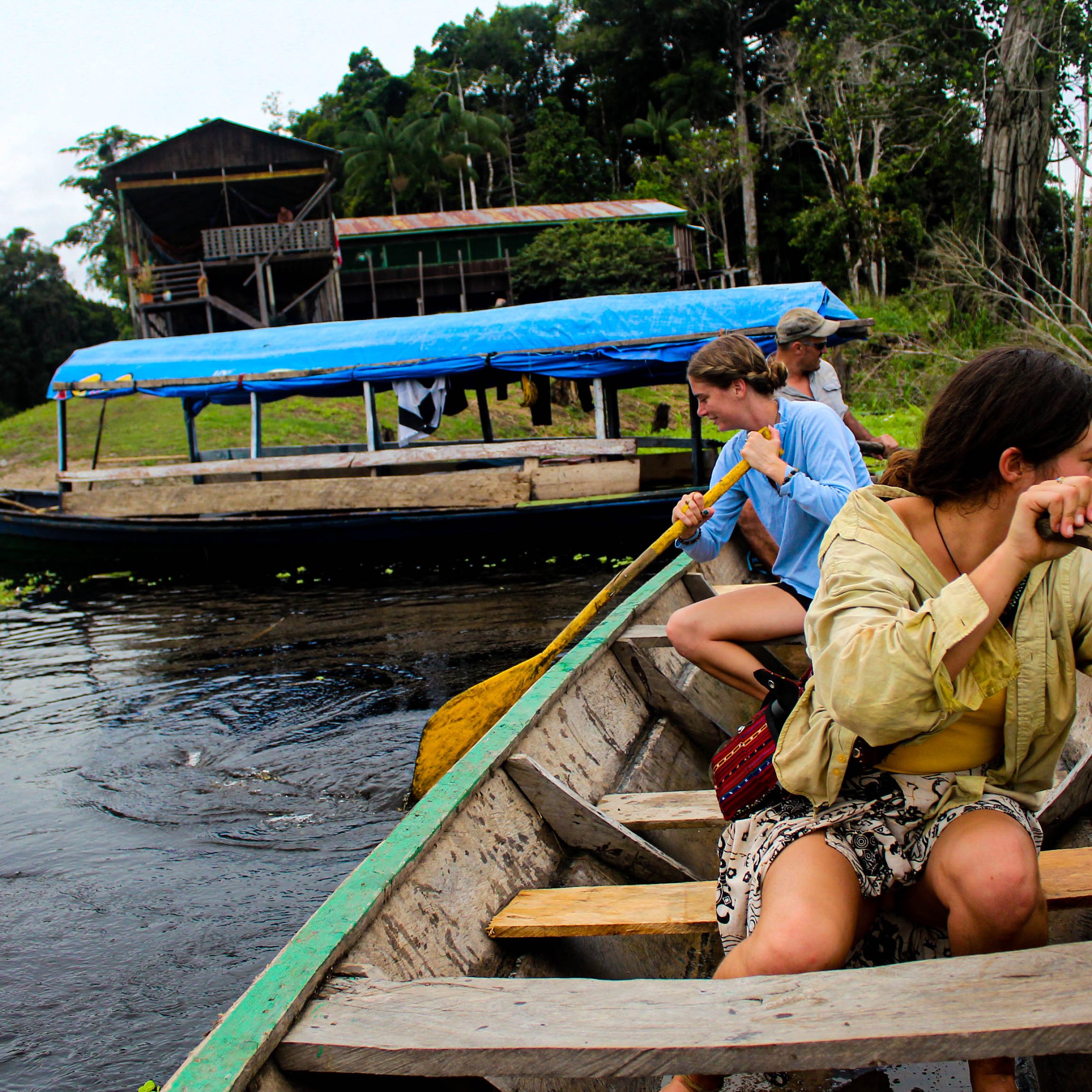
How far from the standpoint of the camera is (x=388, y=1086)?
1688 mm

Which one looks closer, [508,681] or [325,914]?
[325,914]

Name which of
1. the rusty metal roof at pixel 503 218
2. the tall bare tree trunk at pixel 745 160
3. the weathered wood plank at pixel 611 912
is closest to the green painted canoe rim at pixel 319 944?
the weathered wood plank at pixel 611 912

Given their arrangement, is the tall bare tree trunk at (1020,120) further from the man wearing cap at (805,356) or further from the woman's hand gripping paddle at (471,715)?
the woman's hand gripping paddle at (471,715)

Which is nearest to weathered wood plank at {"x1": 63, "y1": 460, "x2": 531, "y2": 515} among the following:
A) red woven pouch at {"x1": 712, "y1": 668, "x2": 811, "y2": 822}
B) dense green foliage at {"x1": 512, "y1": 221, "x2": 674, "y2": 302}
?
red woven pouch at {"x1": 712, "y1": 668, "x2": 811, "y2": 822}

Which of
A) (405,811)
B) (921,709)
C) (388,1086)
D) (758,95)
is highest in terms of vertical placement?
(758,95)

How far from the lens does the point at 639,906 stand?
2.10 meters

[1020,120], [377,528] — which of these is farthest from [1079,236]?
[377,528]

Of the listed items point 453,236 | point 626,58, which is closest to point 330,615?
point 453,236

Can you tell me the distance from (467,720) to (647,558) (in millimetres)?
1045

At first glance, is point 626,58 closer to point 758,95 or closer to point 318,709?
point 758,95

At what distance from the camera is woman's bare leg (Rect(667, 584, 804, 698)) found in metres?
3.18

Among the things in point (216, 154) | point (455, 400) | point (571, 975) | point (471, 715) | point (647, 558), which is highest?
point (216, 154)

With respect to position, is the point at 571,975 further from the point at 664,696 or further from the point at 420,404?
the point at 420,404

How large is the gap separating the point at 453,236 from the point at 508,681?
25803 mm
